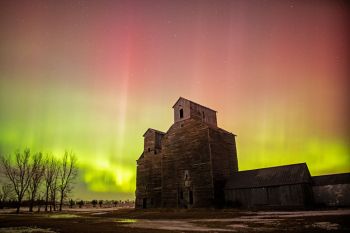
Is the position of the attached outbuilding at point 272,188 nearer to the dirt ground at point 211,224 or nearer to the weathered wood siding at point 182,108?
the dirt ground at point 211,224

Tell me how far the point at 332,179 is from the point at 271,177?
21.2ft

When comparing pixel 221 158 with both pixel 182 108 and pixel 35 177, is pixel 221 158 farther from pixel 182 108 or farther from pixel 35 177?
pixel 35 177

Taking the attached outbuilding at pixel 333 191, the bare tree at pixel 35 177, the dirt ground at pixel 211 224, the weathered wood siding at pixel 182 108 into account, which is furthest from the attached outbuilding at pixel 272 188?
the bare tree at pixel 35 177

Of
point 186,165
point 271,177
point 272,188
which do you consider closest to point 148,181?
point 186,165

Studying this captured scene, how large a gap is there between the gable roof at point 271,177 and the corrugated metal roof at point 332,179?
3.67ft

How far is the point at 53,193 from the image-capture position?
58.6 meters

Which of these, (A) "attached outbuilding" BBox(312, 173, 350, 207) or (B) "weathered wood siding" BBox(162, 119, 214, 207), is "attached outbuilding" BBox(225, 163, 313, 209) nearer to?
(A) "attached outbuilding" BBox(312, 173, 350, 207)

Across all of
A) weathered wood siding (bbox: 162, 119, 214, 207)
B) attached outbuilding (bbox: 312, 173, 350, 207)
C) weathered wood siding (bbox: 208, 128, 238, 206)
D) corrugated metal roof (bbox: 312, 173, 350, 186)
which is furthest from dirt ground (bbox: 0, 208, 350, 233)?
weathered wood siding (bbox: 162, 119, 214, 207)

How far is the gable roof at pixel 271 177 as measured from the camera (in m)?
28.0

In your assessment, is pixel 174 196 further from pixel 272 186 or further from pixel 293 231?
pixel 293 231

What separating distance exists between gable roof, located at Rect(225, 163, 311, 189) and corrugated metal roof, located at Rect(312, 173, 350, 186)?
112 cm

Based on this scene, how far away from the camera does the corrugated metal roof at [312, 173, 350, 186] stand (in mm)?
27131

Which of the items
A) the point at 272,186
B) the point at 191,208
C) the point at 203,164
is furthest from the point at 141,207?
the point at 272,186

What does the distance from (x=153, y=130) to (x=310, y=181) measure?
2515cm
